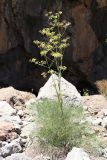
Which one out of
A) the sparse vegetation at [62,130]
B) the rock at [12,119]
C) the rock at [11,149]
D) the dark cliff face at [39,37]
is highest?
the dark cliff face at [39,37]

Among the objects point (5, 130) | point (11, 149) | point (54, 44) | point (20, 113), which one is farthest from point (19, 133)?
point (20, 113)

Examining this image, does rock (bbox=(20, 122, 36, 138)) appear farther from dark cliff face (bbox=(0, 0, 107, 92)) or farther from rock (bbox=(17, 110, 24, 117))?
dark cliff face (bbox=(0, 0, 107, 92))

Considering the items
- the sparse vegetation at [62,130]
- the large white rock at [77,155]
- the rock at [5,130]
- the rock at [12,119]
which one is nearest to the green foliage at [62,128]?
the sparse vegetation at [62,130]

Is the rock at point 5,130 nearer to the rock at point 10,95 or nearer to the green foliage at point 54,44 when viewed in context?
the green foliage at point 54,44

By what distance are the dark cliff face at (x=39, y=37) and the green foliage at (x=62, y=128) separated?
1295 centimetres

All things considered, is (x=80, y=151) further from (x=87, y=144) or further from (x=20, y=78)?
(x=20, y=78)

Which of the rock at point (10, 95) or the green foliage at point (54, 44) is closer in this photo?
the green foliage at point (54, 44)

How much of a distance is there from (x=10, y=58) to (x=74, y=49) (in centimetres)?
278

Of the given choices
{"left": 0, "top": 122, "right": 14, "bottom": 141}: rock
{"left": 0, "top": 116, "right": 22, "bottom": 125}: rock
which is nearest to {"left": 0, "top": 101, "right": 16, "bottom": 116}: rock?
{"left": 0, "top": 116, "right": 22, "bottom": 125}: rock

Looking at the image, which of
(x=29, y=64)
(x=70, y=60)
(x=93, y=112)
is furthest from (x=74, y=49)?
(x=93, y=112)

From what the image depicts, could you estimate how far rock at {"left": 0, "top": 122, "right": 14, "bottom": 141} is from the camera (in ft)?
16.8

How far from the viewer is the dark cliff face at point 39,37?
1794 centimetres

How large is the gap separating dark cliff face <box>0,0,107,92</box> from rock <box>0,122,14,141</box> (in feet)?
41.6

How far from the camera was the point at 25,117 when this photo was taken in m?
6.98
